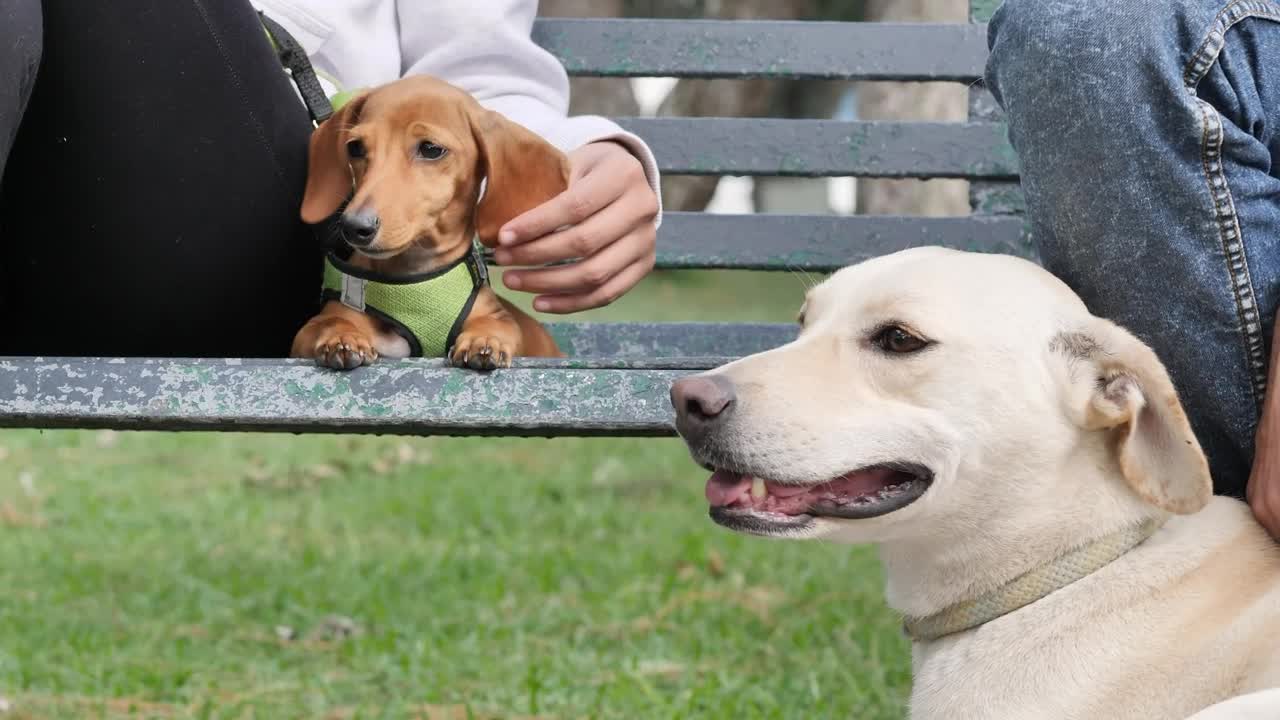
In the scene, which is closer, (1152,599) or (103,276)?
(1152,599)

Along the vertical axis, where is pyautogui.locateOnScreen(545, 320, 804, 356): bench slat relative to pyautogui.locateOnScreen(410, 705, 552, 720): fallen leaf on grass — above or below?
above

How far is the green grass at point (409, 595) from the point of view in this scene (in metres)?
3.32

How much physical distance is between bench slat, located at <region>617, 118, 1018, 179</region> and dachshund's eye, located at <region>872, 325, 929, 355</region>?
4.03ft

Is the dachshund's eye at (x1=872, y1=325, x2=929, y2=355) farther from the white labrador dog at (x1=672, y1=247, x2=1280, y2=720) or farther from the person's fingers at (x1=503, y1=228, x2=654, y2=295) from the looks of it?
the person's fingers at (x1=503, y1=228, x2=654, y2=295)

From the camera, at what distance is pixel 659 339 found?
126 inches

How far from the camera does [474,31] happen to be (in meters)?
2.75

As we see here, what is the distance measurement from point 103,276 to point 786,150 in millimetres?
1522

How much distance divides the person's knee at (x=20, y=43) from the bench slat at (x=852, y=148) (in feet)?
4.81

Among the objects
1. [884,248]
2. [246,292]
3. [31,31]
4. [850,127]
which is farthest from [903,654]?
[31,31]

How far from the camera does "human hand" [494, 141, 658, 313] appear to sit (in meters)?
2.36

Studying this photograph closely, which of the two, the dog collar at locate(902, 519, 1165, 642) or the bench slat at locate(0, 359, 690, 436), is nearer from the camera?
the dog collar at locate(902, 519, 1165, 642)

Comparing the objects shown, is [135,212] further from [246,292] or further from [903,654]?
[903,654]

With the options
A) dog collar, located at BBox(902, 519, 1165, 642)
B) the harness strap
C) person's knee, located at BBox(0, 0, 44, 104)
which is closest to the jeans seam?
dog collar, located at BBox(902, 519, 1165, 642)

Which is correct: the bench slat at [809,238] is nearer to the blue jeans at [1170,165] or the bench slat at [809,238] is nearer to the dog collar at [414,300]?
the dog collar at [414,300]
